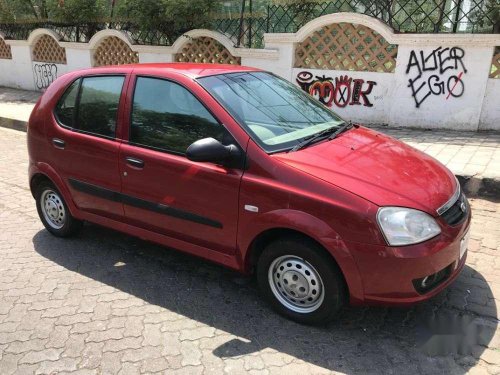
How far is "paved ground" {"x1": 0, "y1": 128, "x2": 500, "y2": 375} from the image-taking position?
107 inches

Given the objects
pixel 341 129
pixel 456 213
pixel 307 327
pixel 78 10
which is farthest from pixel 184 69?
pixel 78 10

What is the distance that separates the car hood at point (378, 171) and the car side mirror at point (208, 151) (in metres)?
0.34

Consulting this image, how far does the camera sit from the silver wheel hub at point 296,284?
9.46ft

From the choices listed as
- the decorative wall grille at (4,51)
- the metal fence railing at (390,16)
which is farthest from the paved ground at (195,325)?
the decorative wall grille at (4,51)

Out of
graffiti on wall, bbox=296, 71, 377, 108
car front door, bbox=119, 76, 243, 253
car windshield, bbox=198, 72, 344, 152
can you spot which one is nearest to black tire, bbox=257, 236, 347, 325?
car front door, bbox=119, 76, 243, 253

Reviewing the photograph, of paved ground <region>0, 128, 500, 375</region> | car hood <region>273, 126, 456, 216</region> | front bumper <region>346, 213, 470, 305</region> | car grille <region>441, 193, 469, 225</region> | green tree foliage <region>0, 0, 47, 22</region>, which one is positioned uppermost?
green tree foliage <region>0, 0, 47, 22</region>

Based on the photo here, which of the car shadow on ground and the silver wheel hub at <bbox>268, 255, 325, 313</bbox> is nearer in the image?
the car shadow on ground

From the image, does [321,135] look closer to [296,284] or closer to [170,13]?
[296,284]

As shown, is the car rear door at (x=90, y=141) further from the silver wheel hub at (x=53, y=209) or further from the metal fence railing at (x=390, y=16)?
the metal fence railing at (x=390, y=16)

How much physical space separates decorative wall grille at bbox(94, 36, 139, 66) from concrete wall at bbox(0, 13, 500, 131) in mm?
3291

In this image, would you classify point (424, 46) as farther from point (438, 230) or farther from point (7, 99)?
point (7, 99)

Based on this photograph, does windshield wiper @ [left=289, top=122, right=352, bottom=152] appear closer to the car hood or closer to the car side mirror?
the car hood

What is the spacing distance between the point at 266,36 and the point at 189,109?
6.12m

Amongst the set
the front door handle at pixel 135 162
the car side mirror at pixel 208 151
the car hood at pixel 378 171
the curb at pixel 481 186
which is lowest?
the curb at pixel 481 186
